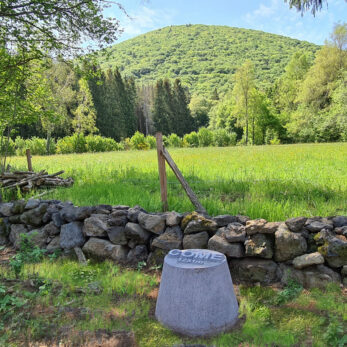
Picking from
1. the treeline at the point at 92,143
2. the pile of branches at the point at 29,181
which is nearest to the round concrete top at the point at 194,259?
the pile of branches at the point at 29,181

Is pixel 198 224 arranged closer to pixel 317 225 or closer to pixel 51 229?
pixel 317 225

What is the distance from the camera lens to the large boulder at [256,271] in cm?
423

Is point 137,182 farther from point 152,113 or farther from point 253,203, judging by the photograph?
point 152,113

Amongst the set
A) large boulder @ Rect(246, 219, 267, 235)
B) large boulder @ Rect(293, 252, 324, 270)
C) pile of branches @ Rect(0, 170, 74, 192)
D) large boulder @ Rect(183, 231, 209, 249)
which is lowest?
large boulder @ Rect(293, 252, 324, 270)

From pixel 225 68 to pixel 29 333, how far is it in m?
146

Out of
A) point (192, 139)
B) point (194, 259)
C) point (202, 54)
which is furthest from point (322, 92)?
point (202, 54)

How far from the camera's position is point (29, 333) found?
302cm

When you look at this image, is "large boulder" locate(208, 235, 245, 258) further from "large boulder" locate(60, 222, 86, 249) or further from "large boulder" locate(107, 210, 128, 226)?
"large boulder" locate(60, 222, 86, 249)

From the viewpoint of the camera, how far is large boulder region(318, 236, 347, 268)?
12.9ft

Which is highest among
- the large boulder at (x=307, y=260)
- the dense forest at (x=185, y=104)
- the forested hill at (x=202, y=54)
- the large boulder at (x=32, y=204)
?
the forested hill at (x=202, y=54)

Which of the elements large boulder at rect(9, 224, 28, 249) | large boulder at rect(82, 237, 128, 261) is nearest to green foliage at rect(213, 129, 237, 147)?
large boulder at rect(9, 224, 28, 249)

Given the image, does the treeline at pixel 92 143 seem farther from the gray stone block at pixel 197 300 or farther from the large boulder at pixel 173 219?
the gray stone block at pixel 197 300

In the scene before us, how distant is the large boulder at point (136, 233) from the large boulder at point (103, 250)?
27cm

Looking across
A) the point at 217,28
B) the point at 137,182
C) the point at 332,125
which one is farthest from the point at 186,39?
the point at 137,182
